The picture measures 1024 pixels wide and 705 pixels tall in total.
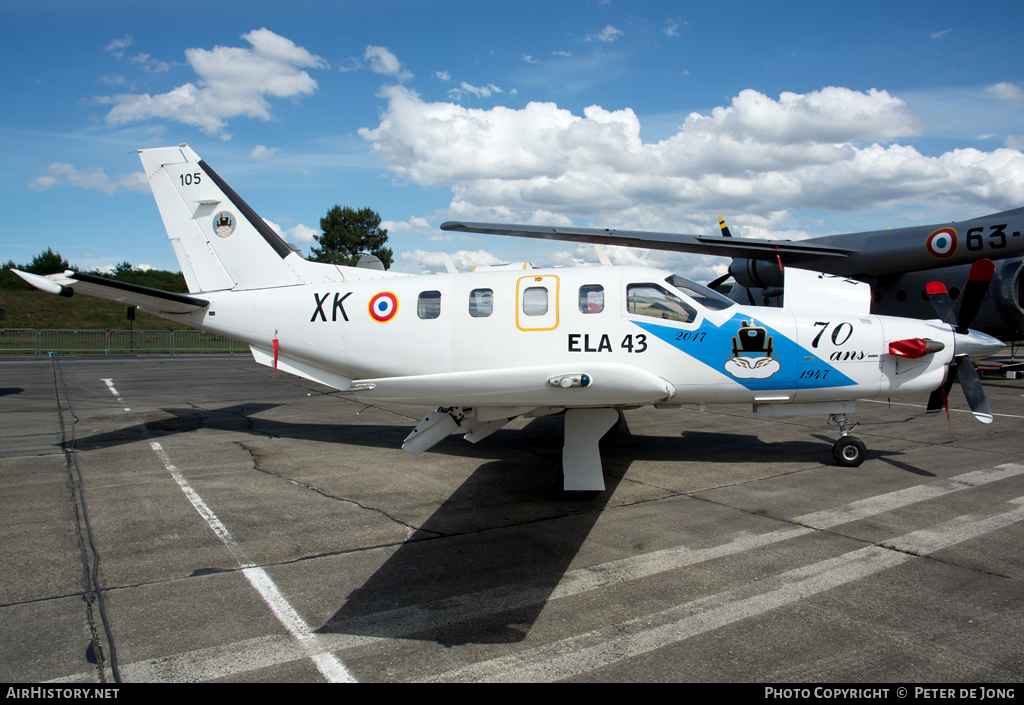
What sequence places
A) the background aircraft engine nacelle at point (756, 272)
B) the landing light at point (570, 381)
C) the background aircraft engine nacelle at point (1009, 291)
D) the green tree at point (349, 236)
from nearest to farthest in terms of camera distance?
the landing light at point (570, 381)
the background aircraft engine nacelle at point (1009, 291)
the background aircraft engine nacelle at point (756, 272)
the green tree at point (349, 236)

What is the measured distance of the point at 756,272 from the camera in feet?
62.5

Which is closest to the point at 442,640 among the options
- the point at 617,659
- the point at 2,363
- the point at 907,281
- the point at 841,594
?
the point at 617,659

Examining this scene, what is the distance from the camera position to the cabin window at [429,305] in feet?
25.5

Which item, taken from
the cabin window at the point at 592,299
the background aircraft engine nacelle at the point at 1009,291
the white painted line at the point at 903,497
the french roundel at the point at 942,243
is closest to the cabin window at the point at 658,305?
the cabin window at the point at 592,299

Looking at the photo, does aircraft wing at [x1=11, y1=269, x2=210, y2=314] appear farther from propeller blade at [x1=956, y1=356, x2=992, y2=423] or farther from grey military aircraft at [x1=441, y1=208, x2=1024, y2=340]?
propeller blade at [x1=956, y1=356, x2=992, y2=423]

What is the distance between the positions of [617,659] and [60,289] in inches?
332

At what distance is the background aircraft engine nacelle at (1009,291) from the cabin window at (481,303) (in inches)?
676

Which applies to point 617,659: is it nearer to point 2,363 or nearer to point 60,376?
point 60,376

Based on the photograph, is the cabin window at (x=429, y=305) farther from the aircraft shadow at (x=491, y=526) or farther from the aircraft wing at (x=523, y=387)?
the aircraft shadow at (x=491, y=526)

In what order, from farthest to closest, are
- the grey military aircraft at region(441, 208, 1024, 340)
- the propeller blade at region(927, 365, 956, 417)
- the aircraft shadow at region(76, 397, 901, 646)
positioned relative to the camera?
1. the grey military aircraft at region(441, 208, 1024, 340)
2. the propeller blade at region(927, 365, 956, 417)
3. the aircraft shadow at region(76, 397, 901, 646)

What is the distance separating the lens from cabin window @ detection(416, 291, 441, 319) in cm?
778

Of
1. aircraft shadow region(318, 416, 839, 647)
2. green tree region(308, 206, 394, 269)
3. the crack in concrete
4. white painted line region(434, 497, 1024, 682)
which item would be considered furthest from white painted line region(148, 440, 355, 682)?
green tree region(308, 206, 394, 269)

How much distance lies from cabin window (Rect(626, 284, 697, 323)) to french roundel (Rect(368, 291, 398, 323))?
3204mm

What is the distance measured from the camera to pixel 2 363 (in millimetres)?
24922
